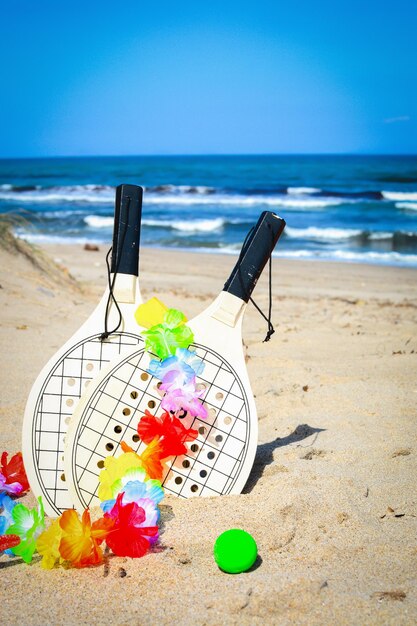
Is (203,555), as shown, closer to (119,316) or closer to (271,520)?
(271,520)

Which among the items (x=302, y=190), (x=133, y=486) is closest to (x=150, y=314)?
A: (x=133, y=486)

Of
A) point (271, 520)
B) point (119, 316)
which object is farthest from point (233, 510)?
point (119, 316)

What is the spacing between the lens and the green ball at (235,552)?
5.60ft

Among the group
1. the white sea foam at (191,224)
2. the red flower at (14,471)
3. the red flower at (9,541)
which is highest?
the white sea foam at (191,224)

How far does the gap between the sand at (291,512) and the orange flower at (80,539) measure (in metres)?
0.04

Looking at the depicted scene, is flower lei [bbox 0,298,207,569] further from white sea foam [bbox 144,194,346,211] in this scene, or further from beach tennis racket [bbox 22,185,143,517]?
white sea foam [bbox 144,194,346,211]

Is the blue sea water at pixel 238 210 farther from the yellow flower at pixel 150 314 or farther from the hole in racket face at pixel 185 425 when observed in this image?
the hole in racket face at pixel 185 425

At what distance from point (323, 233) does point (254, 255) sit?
A: 14125mm

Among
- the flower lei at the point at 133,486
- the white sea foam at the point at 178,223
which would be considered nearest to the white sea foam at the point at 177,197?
the white sea foam at the point at 178,223

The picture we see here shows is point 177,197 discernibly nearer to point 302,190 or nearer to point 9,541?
point 302,190

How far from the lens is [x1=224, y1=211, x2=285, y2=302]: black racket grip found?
221 cm

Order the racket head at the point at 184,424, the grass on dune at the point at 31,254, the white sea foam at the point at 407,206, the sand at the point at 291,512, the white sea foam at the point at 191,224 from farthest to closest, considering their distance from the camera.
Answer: the white sea foam at the point at 407,206
the white sea foam at the point at 191,224
the grass on dune at the point at 31,254
the racket head at the point at 184,424
the sand at the point at 291,512

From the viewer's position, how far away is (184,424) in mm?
2096

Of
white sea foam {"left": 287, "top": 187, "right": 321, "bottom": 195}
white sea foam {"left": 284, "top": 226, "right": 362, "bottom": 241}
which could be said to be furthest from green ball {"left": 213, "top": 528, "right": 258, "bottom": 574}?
white sea foam {"left": 287, "top": 187, "right": 321, "bottom": 195}
